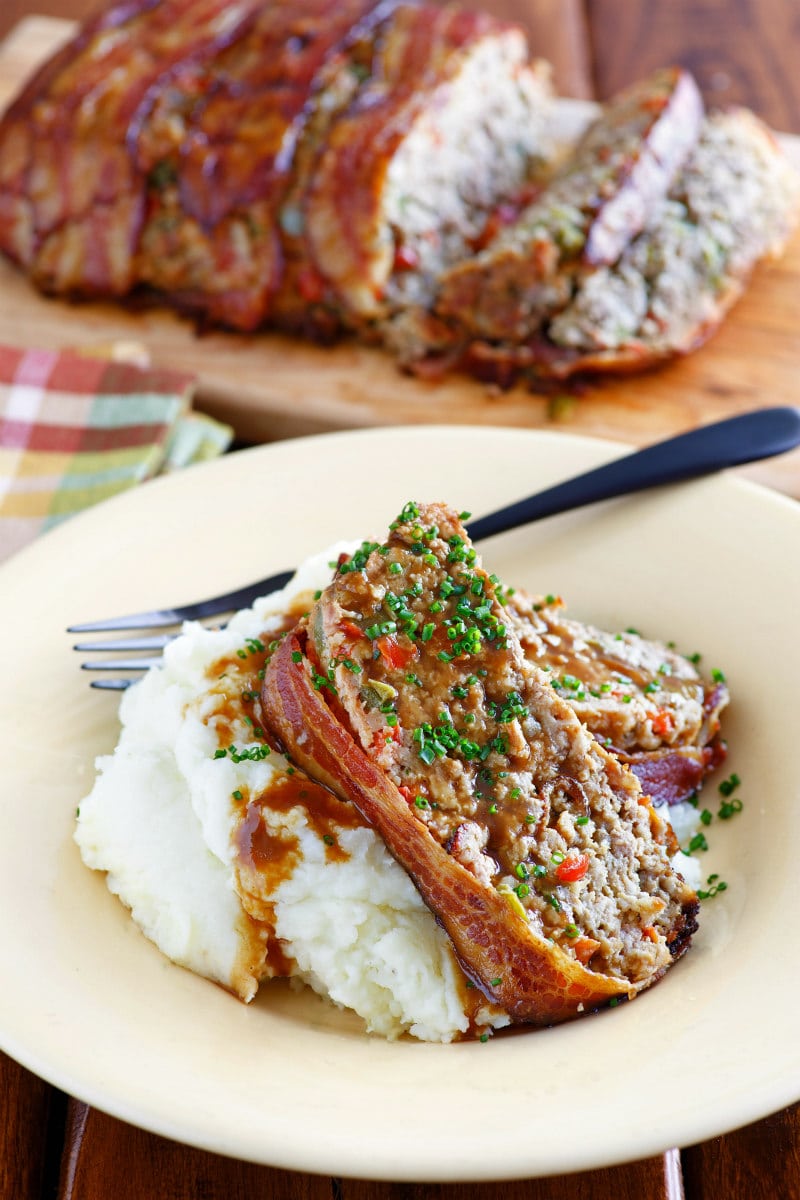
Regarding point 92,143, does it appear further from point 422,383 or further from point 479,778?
point 479,778

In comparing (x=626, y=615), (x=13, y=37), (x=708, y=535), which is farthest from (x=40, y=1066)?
(x=13, y=37)

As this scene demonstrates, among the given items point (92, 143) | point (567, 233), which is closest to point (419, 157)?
point (567, 233)

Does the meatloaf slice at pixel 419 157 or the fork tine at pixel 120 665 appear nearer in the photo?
the fork tine at pixel 120 665

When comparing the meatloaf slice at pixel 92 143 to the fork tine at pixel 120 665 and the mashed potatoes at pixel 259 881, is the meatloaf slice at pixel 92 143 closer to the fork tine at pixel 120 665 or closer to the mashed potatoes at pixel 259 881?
the fork tine at pixel 120 665

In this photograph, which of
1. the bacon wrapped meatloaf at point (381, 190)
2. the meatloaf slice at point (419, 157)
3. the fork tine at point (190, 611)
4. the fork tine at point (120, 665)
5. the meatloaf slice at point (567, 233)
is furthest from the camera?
the meatloaf slice at point (419, 157)

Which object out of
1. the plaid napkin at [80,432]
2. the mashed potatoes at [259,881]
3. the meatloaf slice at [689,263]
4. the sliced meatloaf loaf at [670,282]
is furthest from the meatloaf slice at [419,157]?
the mashed potatoes at [259,881]
